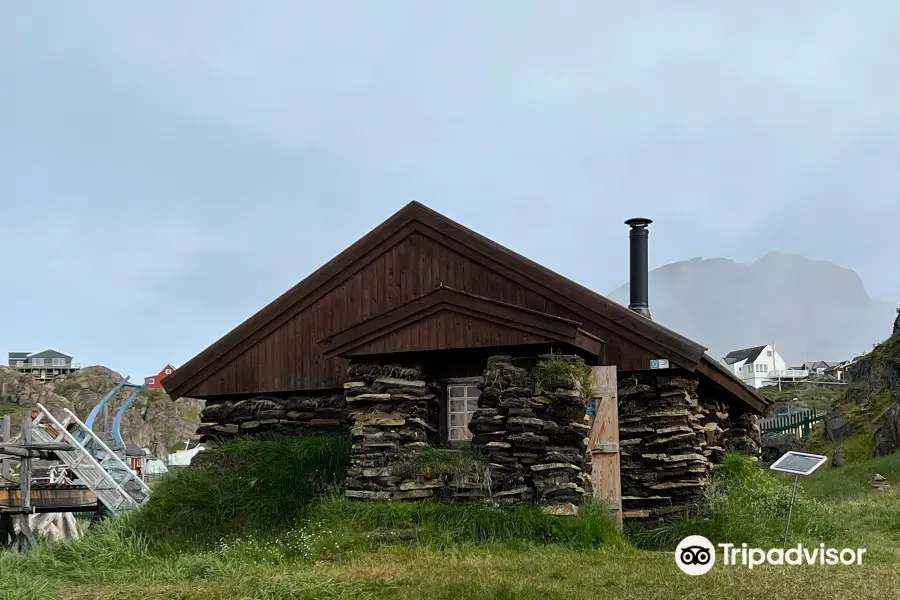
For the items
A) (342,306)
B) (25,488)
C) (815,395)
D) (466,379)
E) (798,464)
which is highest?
(342,306)

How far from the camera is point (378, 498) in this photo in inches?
490

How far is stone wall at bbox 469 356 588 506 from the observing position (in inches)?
476

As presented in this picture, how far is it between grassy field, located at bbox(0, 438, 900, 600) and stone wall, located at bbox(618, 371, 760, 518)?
34cm

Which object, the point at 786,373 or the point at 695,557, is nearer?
the point at 695,557

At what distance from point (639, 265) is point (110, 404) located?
103093 mm

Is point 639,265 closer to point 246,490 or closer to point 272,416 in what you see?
point 272,416

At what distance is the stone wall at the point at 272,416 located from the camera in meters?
15.6

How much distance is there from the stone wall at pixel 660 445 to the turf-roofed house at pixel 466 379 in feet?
0.07

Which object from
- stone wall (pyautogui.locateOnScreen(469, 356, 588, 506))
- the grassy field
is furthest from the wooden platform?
stone wall (pyautogui.locateOnScreen(469, 356, 588, 506))

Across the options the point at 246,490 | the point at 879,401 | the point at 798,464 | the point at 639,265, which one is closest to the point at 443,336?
the point at 246,490

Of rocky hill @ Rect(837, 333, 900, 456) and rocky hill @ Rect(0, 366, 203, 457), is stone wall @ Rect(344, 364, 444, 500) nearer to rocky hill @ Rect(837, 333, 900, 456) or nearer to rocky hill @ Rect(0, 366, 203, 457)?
rocky hill @ Rect(837, 333, 900, 456)

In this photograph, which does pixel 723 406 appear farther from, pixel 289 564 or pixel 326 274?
pixel 289 564

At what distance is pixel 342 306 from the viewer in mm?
16031

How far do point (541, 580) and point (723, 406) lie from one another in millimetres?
8266
